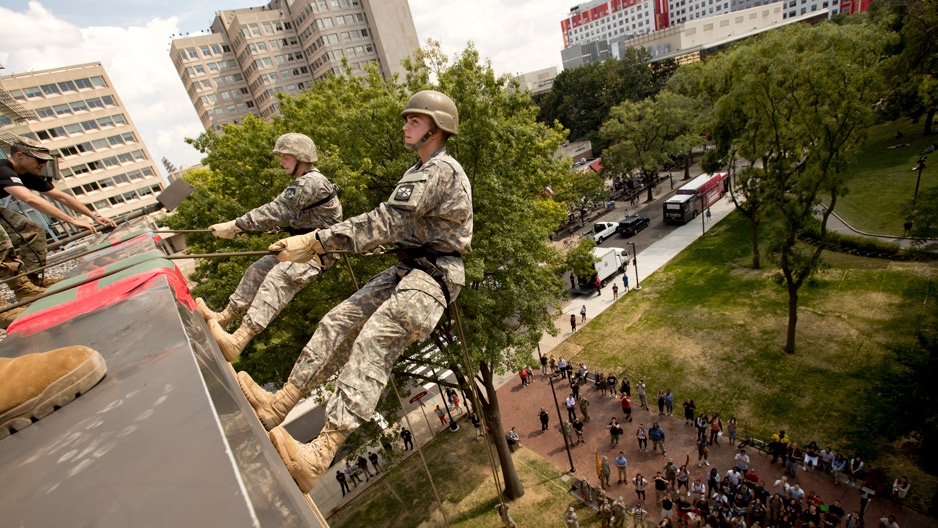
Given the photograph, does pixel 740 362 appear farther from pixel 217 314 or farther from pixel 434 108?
pixel 217 314

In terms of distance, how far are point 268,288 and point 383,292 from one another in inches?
72.8

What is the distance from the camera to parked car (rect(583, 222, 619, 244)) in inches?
1428

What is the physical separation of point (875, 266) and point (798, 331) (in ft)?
26.3

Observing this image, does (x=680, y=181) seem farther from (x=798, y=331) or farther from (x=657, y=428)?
(x=657, y=428)

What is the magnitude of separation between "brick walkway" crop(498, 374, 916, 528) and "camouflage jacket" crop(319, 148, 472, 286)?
12649 millimetres

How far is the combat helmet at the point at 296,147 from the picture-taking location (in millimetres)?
6582

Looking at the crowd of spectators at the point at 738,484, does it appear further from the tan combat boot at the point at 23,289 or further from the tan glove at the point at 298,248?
the tan combat boot at the point at 23,289

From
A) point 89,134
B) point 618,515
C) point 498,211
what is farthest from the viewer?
point 89,134

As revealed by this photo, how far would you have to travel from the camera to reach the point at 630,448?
15773mm

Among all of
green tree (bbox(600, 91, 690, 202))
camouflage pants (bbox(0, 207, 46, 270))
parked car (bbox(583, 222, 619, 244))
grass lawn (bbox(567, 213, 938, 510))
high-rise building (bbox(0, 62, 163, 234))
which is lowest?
grass lawn (bbox(567, 213, 938, 510))

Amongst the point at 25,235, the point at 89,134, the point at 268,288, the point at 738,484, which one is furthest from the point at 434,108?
the point at 89,134

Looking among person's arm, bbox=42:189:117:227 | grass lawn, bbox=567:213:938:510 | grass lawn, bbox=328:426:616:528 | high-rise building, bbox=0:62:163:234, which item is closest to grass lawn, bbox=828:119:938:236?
grass lawn, bbox=567:213:938:510

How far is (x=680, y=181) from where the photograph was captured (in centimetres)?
4891

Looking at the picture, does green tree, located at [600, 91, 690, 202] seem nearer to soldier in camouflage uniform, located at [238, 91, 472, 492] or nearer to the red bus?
the red bus
